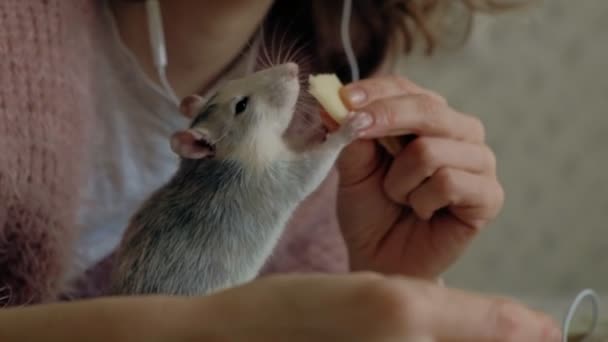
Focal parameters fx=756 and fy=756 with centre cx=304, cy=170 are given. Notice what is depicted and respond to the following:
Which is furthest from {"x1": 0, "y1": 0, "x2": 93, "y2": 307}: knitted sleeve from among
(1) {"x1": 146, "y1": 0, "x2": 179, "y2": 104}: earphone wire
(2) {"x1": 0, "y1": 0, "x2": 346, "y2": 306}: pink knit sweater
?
(1) {"x1": 146, "y1": 0, "x2": 179, "y2": 104}: earphone wire

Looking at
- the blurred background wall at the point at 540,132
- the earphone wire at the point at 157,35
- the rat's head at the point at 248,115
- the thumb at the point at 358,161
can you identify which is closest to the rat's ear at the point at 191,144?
the rat's head at the point at 248,115

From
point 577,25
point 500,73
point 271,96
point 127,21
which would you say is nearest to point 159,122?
point 127,21

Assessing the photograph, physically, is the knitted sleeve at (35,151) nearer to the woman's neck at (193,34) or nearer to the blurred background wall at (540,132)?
the woman's neck at (193,34)

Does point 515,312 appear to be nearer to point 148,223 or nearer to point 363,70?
point 148,223

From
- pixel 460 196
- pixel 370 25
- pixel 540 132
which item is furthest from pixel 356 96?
pixel 540 132

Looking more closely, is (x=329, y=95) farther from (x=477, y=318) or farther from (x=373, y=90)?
(x=477, y=318)

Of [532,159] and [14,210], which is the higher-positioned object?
[14,210]
